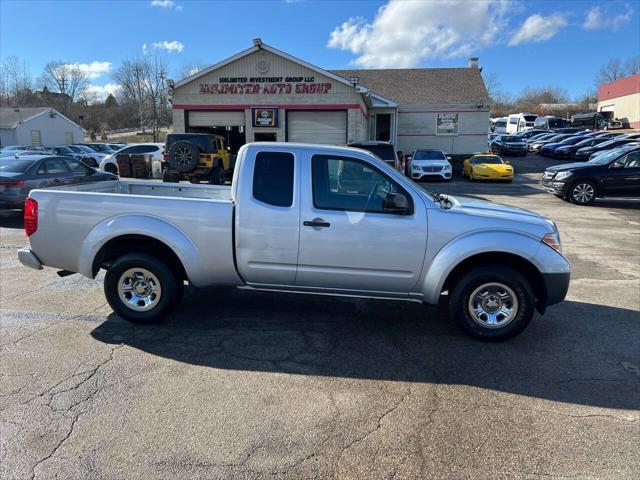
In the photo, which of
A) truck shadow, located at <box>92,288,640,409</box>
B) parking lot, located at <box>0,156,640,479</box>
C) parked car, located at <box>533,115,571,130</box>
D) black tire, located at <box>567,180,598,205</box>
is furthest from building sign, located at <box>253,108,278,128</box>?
parked car, located at <box>533,115,571,130</box>

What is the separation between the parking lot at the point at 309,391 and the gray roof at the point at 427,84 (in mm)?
26309

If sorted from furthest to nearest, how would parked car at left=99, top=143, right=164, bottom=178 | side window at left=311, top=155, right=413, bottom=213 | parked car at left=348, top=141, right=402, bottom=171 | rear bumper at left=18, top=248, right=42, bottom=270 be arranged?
1. parked car at left=99, top=143, right=164, bottom=178
2. parked car at left=348, top=141, right=402, bottom=171
3. rear bumper at left=18, top=248, right=42, bottom=270
4. side window at left=311, top=155, right=413, bottom=213

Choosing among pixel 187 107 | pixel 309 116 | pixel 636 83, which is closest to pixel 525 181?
pixel 309 116

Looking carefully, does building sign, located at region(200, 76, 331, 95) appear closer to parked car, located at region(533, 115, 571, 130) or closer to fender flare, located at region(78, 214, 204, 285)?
fender flare, located at region(78, 214, 204, 285)

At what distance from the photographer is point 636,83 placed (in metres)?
51.5

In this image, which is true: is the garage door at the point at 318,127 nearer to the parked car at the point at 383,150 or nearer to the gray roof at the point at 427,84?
the parked car at the point at 383,150

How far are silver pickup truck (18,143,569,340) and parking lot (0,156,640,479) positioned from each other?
0.48 meters

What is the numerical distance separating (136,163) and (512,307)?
22.0 meters

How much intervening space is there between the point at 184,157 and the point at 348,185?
13.2 meters

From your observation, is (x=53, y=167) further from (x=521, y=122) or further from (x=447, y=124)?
(x=521, y=122)

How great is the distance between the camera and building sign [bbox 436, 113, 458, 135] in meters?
29.5

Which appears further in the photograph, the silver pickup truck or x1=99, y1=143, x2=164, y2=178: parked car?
x1=99, y1=143, x2=164, y2=178: parked car

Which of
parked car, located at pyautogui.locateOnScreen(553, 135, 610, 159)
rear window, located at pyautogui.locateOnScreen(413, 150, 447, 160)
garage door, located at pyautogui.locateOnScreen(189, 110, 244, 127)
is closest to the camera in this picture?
garage door, located at pyautogui.locateOnScreen(189, 110, 244, 127)

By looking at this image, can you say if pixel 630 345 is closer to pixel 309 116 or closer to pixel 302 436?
pixel 302 436
